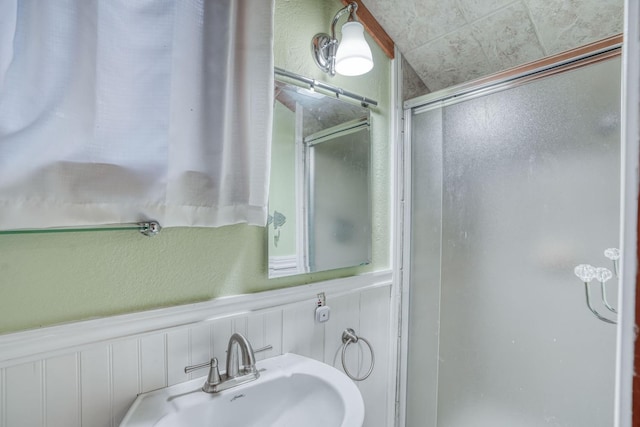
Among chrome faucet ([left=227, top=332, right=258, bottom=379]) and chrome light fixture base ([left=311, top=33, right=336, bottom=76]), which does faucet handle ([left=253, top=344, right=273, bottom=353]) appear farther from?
chrome light fixture base ([left=311, top=33, right=336, bottom=76])

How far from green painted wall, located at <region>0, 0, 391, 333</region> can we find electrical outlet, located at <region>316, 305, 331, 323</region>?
111 mm

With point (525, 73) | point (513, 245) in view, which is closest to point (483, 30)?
point (525, 73)

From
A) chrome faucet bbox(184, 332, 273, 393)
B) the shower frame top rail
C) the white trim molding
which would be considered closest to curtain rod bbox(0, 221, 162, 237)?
the white trim molding

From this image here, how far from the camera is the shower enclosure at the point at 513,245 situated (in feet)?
3.38

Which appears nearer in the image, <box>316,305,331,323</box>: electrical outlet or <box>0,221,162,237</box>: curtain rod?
<box>0,221,162,237</box>: curtain rod

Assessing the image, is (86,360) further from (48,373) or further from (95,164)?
(95,164)

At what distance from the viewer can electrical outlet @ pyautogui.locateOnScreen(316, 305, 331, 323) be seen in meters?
1.18

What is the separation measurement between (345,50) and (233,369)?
1082mm

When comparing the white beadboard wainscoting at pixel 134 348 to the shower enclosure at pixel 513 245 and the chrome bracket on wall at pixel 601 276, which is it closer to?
the shower enclosure at pixel 513 245

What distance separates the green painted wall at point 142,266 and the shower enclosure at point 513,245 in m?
0.49

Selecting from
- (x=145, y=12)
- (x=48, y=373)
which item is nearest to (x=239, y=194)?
(x=145, y=12)

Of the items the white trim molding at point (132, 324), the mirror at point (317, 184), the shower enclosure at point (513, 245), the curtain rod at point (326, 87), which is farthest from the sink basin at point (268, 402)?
the curtain rod at point (326, 87)

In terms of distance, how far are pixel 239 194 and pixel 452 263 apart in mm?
952

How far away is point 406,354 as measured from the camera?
1527 millimetres
